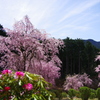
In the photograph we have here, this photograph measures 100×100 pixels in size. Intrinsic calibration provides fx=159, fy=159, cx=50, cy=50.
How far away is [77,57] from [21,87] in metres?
29.5

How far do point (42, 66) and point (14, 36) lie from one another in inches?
104

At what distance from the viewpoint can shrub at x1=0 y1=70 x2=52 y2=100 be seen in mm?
2812

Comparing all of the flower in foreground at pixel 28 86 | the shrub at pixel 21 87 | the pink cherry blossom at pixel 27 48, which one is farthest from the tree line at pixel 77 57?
the flower in foreground at pixel 28 86

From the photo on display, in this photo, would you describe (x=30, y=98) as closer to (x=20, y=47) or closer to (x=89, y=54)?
(x=20, y=47)

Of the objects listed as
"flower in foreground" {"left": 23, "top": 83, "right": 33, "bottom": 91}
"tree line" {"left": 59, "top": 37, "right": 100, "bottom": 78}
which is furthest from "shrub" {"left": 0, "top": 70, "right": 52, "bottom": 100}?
"tree line" {"left": 59, "top": 37, "right": 100, "bottom": 78}

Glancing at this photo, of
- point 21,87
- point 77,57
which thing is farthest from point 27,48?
point 77,57

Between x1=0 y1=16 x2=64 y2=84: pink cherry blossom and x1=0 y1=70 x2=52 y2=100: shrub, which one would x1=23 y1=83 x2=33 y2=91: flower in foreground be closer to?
x1=0 y1=70 x2=52 y2=100: shrub

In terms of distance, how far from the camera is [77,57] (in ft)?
104

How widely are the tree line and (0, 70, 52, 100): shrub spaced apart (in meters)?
28.0

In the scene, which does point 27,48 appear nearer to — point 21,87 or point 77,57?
point 21,87

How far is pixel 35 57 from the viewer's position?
10.4m

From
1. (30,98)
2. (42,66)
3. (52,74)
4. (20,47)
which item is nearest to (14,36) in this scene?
(20,47)

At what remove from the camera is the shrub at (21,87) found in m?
2.81

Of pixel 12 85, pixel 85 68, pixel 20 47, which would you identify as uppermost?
pixel 20 47
